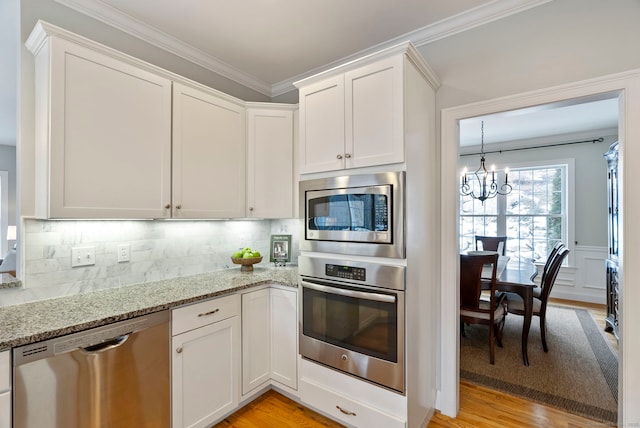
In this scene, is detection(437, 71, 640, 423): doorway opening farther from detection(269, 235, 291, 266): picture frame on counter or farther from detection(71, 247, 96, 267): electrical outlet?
detection(71, 247, 96, 267): electrical outlet

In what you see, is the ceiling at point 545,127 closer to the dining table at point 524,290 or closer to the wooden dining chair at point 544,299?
the wooden dining chair at point 544,299

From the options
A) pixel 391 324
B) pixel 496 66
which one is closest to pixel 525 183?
pixel 496 66

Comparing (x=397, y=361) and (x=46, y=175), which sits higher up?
(x=46, y=175)

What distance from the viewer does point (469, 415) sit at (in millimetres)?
2102

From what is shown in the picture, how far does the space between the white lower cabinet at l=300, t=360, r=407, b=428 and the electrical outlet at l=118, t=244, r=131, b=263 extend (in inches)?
55.3

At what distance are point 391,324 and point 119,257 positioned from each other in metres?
1.81

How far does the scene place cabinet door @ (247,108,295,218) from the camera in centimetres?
254

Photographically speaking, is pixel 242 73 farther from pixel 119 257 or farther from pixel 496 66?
pixel 496 66

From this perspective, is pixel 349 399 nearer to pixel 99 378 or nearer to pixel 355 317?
pixel 355 317

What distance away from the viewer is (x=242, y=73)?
113 inches

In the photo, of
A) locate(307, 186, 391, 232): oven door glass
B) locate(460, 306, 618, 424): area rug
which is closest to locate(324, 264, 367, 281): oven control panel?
locate(307, 186, 391, 232): oven door glass

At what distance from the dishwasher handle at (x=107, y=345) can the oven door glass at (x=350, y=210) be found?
1.19 m

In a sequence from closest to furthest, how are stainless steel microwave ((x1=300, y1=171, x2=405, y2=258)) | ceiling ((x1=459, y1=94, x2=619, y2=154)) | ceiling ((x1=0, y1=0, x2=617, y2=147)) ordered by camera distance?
1. stainless steel microwave ((x1=300, y1=171, x2=405, y2=258))
2. ceiling ((x1=0, y1=0, x2=617, y2=147))
3. ceiling ((x1=459, y1=94, x2=619, y2=154))

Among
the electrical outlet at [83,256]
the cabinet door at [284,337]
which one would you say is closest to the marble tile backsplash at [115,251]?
the electrical outlet at [83,256]
